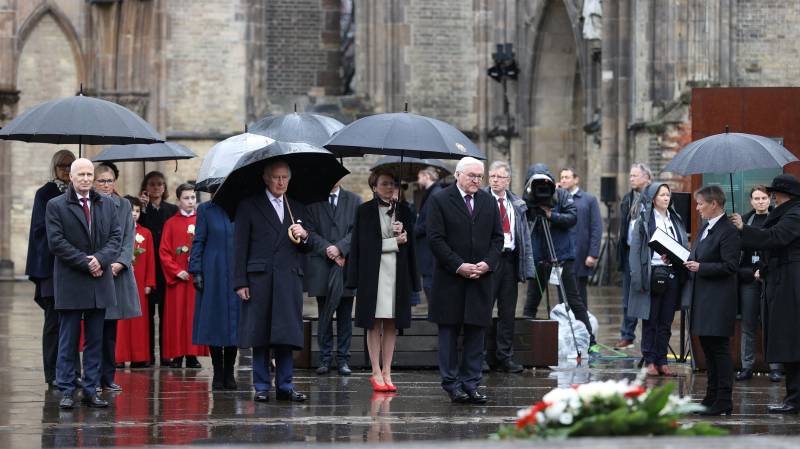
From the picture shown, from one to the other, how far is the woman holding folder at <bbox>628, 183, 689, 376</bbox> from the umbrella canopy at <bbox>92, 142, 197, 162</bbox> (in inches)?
163

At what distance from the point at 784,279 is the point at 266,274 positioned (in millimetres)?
3371

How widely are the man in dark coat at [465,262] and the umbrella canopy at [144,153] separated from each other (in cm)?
433

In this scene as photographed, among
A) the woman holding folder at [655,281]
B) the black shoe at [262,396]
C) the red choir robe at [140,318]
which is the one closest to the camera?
the black shoe at [262,396]

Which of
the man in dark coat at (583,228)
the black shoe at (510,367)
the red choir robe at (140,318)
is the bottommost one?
the black shoe at (510,367)

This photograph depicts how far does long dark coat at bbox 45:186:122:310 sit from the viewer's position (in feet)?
38.0

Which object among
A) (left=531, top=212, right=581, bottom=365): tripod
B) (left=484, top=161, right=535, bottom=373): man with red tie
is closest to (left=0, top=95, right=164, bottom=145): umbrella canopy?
(left=484, top=161, right=535, bottom=373): man with red tie

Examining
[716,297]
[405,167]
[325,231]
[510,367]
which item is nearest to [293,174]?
[325,231]

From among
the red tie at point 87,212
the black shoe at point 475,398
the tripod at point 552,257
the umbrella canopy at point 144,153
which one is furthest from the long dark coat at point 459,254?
the umbrella canopy at point 144,153

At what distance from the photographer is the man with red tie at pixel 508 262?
1430 cm

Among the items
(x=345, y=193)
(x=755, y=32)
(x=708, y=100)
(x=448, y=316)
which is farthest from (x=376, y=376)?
(x=755, y=32)

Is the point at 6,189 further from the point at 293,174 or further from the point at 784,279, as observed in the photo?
the point at 784,279

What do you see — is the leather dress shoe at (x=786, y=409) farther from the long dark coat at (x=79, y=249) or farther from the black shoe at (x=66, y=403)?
the black shoe at (x=66, y=403)

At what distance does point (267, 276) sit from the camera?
459 inches

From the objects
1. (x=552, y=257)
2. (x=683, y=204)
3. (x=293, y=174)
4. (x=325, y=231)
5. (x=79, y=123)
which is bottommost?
(x=552, y=257)
